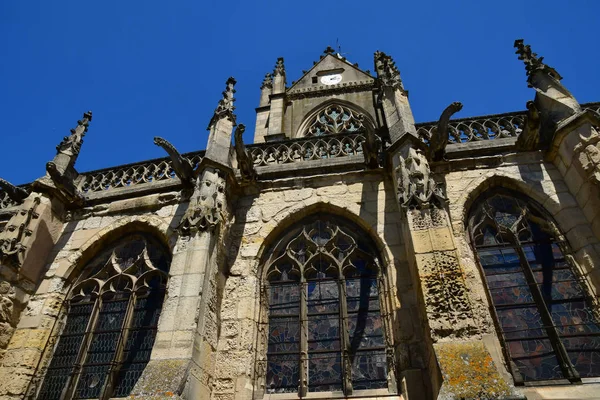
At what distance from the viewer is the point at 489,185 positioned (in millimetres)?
6004

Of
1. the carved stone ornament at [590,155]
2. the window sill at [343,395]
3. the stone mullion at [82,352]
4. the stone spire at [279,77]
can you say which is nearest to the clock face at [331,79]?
the stone spire at [279,77]

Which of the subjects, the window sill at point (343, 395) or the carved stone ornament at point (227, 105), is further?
the carved stone ornament at point (227, 105)

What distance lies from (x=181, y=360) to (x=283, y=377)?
55.6 inches

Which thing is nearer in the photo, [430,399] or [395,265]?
[430,399]

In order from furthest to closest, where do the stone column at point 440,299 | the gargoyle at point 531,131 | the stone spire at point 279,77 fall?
the stone spire at point 279,77, the gargoyle at point 531,131, the stone column at point 440,299

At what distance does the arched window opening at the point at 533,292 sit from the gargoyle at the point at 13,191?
7.58 metres

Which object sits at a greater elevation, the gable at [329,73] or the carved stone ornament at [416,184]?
the gable at [329,73]

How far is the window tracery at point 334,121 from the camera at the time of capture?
41.4ft

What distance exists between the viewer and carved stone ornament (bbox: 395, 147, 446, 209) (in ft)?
15.8

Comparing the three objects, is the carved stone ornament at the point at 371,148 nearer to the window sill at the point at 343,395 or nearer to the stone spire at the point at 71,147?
the window sill at the point at 343,395

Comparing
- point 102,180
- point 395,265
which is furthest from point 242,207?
point 102,180

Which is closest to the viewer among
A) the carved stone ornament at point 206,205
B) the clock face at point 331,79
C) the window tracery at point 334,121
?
the carved stone ornament at point 206,205

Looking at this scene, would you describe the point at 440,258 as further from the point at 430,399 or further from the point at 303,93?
the point at 303,93

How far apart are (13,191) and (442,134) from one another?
7.35m
